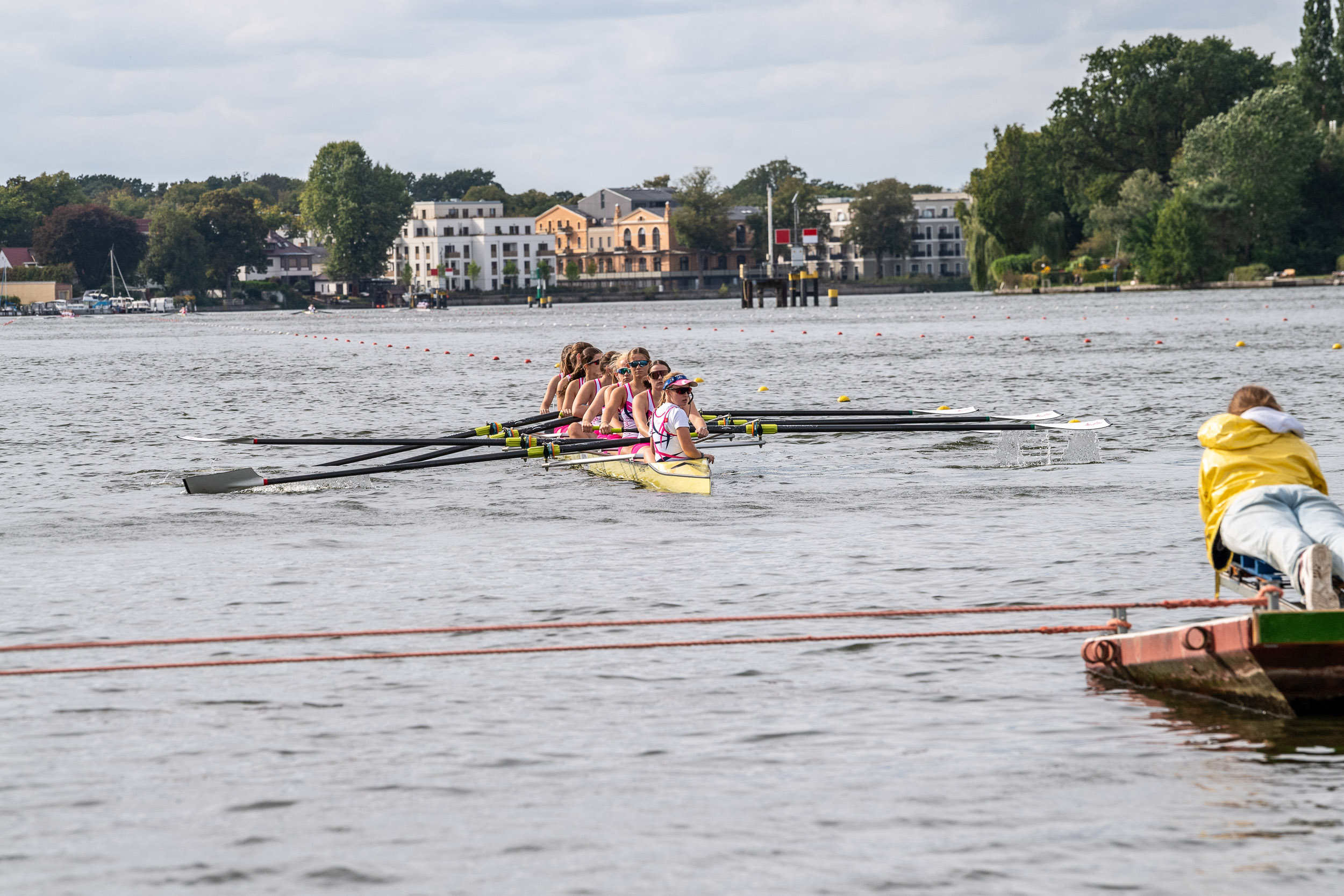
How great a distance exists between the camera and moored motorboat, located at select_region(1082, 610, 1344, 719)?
7.86 metres

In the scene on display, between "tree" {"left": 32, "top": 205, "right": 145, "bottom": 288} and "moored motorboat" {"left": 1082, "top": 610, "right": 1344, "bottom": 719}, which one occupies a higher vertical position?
"tree" {"left": 32, "top": 205, "right": 145, "bottom": 288}

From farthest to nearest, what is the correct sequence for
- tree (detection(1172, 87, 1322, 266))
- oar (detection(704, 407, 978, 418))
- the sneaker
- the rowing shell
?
1. tree (detection(1172, 87, 1322, 266))
2. oar (detection(704, 407, 978, 418))
3. the rowing shell
4. the sneaker

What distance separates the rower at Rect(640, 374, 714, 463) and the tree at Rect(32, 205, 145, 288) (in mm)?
174830

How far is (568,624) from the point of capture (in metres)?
10.7

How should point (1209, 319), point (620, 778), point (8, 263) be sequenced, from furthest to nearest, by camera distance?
point (8, 263), point (1209, 319), point (620, 778)

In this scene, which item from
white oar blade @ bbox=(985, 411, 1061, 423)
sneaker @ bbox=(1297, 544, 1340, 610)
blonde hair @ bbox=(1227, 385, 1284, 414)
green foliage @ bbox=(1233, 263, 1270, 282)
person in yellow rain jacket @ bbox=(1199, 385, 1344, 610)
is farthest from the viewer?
green foliage @ bbox=(1233, 263, 1270, 282)

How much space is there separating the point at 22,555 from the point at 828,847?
1041 centimetres

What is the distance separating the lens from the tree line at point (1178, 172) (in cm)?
10862

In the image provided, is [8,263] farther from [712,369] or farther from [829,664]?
[829,664]

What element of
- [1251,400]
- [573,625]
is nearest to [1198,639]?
[1251,400]

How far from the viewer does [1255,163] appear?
→ 108m

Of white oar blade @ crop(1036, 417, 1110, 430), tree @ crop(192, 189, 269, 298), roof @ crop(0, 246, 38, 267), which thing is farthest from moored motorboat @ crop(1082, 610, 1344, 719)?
roof @ crop(0, 246, 38, 267)

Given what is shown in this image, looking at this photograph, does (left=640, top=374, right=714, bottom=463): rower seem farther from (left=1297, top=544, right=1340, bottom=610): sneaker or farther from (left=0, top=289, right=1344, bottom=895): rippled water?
(left=1297, top=544, right=1340, bottom=610): sneaker

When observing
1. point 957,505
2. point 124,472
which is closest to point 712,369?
point 124,472
